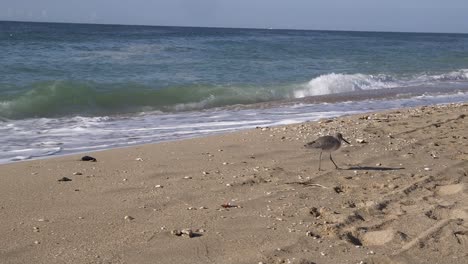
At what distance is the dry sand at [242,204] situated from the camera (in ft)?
12.8

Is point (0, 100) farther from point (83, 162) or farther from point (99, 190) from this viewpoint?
point (99, 190)

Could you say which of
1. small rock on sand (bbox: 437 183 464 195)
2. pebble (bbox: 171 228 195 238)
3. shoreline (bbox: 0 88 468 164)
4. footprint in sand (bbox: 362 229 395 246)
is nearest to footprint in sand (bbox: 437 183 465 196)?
small rock on sand (bbox: 437 183 464 195)

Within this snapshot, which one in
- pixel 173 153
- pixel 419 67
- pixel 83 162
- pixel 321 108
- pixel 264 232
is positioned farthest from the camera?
pixel 419 67

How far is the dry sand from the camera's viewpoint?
12.8ft

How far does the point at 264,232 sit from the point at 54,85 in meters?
10.8

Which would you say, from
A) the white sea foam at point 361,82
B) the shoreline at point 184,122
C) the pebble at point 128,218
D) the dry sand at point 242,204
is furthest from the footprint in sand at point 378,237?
the white sea foam at point 361,82

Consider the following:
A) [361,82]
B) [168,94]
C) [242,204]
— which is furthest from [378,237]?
[361,82]

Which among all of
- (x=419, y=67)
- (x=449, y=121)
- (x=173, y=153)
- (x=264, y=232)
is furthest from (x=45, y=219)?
(x=419, y=67)

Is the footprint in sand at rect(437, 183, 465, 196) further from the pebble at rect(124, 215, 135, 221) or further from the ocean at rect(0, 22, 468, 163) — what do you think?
the ocean at rect(0, 22, 468, 163)

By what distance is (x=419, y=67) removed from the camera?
82.8 feet

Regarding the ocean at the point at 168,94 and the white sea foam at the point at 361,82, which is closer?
the ocean at the point at 168,94

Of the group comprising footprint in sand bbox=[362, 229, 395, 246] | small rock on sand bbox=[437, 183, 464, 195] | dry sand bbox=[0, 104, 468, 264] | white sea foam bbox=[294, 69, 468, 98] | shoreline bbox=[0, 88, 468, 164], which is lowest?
white sea foam bbox=[294, 69, 468, 98]

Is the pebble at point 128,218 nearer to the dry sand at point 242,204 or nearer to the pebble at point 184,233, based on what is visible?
the dry sand at point 242,204

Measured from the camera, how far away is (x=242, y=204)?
16.0ft
